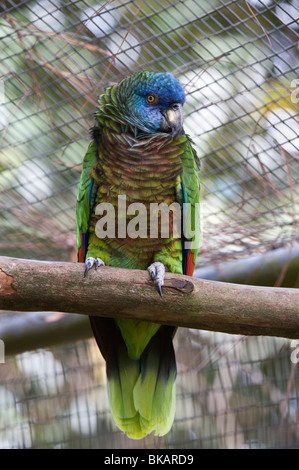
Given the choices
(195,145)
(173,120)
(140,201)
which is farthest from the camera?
(195,145)

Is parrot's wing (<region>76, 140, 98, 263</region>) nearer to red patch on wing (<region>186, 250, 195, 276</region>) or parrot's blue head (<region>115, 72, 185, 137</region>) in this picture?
parrot's blue head (<region>115, 72, 185, 137</region>)

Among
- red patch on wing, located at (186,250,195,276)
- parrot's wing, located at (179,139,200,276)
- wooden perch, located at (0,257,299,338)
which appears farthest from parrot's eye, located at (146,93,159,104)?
wooden perch, located at (0,257,299,338)

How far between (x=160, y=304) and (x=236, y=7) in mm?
1369

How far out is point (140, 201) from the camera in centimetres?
187

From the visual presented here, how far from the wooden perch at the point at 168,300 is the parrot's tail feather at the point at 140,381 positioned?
1.55 feet

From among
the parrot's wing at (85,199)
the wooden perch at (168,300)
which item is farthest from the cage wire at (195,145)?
the wooden perch at (168,300)

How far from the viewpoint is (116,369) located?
2.00 metres

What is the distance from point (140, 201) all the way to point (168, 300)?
477 millimetres

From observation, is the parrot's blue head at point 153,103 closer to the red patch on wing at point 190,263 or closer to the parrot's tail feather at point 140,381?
the red patch on wing at point 190,263

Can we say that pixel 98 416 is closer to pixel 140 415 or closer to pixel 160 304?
pixel 140 415

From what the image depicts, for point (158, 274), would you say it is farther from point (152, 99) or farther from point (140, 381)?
point (152, 99)

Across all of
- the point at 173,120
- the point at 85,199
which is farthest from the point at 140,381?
the point at 173,120

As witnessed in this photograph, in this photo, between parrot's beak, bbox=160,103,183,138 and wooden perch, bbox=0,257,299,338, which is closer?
wooden perch, bbox=0,257,299,338

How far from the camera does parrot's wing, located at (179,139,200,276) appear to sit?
1.94 m
